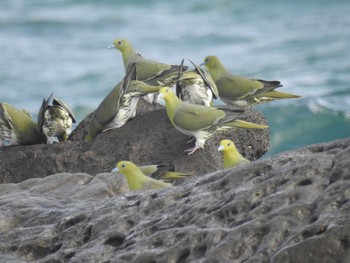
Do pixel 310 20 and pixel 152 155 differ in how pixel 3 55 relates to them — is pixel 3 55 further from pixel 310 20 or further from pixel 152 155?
pixel 152 155

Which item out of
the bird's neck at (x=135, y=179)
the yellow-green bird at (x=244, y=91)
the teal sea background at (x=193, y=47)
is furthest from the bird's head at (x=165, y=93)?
the teal sea background at (x=193, y=47)

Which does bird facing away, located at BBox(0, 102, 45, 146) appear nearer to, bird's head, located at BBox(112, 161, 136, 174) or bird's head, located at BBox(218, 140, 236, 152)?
Answer: bird's head, located at BBox(218, 140, 236, 152)

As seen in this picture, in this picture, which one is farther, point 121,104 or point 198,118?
point 121,104

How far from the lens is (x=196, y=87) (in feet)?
40.8

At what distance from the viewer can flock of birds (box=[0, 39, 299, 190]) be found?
38.4 ft

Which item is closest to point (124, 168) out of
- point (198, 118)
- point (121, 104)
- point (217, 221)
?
point (198, 118)

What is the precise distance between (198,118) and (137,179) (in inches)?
69.1

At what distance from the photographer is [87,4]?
3856 cm

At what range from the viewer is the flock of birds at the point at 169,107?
11.7 m

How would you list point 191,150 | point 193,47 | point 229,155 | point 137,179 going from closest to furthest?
point 137,179 → point 229,155 → point 191,150 → point 193,47

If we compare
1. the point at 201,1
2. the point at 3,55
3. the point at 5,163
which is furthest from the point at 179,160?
the point at 201,1

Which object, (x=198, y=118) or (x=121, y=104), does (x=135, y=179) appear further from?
(x=121, y=104)

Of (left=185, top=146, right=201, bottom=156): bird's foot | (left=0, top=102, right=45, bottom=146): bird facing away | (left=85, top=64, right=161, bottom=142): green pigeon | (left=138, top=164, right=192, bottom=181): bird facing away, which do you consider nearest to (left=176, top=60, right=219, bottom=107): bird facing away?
(left=85, top=64, right=161, bottom=142): green pigeon

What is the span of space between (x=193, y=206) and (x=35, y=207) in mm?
1803
